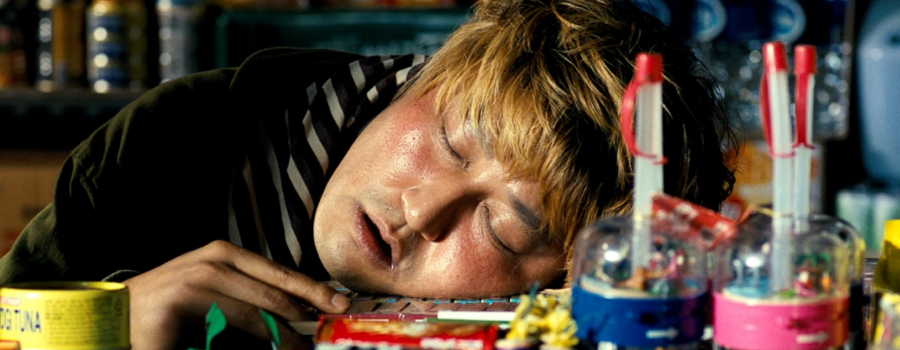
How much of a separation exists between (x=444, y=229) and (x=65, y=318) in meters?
0.50

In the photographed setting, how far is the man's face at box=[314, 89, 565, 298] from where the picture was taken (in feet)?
3.62

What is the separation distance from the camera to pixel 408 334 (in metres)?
0.67

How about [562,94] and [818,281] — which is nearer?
[818,281]

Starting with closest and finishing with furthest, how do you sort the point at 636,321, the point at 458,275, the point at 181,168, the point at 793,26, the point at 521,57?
the point at 636,321 → the point at 458,275 → the point at 521,57 → the point at 181,168 → the point at 793,26

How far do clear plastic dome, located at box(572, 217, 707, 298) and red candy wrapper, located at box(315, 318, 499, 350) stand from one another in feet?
0.26

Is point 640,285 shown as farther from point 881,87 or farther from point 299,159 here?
point 881,87

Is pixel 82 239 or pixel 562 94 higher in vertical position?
pixel 562 94

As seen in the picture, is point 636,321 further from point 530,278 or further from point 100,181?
point 100,181

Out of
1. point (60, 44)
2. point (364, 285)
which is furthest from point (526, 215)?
point (60, 44)

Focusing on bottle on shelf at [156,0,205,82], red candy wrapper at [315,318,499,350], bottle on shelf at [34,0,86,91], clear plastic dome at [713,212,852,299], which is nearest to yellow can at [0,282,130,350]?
red candy wrapper at [315,318,499,350]

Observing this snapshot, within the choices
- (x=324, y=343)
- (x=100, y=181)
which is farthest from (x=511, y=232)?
(x=100, y=181)

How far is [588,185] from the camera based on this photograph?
1138mm

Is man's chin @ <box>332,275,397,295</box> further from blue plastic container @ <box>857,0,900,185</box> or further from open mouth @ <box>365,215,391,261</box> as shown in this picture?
blue plastic container @ <box>857,0,900,185</box>

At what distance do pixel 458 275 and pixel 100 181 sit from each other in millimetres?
540
